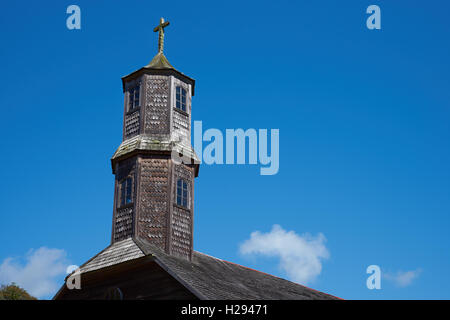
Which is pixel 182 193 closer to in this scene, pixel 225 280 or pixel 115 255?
pixel 115 255

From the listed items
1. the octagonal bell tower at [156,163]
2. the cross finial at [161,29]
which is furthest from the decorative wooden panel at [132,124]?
the cross finial at [161,29]

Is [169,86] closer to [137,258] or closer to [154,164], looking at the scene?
[154,164]

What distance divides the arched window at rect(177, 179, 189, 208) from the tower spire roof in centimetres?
505

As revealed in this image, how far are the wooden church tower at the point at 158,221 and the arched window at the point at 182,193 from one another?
0.13 feet

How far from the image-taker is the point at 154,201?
68.5 ft

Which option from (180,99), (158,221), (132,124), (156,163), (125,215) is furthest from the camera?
(180,99)

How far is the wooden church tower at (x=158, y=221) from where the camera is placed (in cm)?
1789

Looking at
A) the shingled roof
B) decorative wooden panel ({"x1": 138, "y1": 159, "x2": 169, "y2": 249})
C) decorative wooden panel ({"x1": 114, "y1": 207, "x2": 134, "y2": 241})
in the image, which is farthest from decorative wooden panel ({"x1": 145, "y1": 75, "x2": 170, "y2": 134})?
the shingled roof

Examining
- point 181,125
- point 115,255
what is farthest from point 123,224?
point 181,125

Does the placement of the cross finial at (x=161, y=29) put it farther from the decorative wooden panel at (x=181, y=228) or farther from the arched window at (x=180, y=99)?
the decorative wooden panel at (x=181, y=228)

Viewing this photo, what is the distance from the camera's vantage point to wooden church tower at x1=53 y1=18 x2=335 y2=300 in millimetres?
17891

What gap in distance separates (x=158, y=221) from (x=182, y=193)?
5.49 ft

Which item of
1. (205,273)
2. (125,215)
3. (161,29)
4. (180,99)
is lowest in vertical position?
(205,273)
